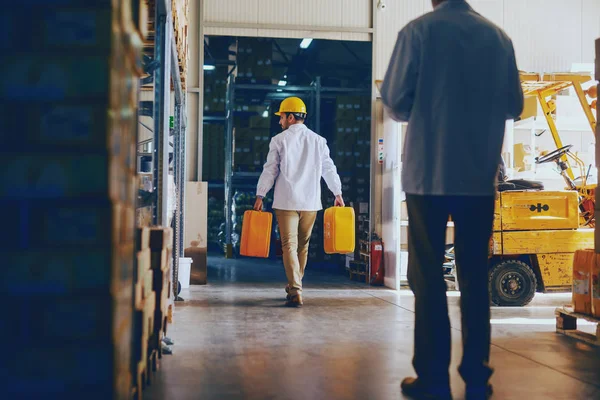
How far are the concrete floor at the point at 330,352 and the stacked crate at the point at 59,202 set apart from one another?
129cm

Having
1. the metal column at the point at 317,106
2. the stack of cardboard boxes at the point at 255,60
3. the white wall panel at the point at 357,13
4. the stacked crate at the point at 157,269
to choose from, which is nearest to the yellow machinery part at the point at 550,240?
the white wall panel at the point at 357,13

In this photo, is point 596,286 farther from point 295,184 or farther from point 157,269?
point 157,269

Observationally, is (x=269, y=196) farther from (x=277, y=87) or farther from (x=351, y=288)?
(x=351, y=288)

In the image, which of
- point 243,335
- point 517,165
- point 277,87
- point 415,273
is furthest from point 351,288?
point 415,273

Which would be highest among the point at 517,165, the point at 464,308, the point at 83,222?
the point at 517,165

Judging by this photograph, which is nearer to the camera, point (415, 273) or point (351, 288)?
point (415, 273)

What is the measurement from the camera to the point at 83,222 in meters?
2.17

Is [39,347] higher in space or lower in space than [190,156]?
lower

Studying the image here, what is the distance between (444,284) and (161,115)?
7.55 ft

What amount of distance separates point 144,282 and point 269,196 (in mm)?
12576

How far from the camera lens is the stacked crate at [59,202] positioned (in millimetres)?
2162

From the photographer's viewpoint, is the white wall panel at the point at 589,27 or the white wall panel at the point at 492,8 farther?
the white wall panel at the point at 589,27

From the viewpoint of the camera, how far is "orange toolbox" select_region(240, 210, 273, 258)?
7.72 meters

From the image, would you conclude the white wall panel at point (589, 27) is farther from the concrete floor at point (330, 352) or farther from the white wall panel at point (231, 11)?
the white wall panel at point (231, 11)
